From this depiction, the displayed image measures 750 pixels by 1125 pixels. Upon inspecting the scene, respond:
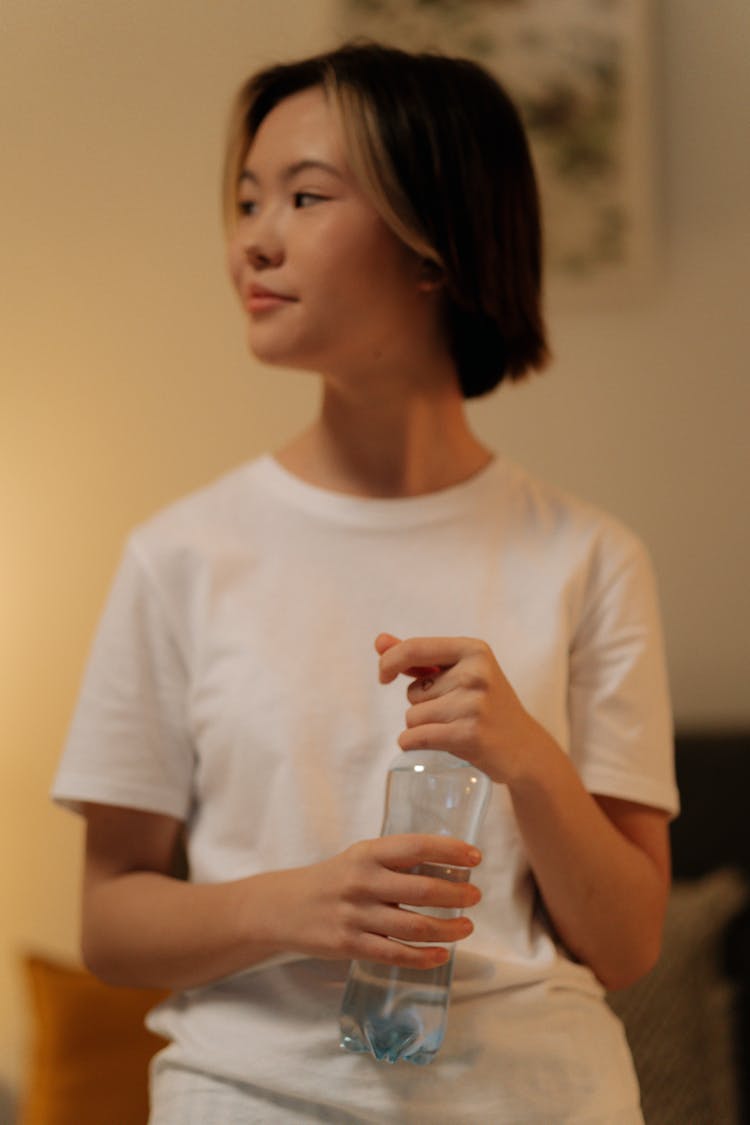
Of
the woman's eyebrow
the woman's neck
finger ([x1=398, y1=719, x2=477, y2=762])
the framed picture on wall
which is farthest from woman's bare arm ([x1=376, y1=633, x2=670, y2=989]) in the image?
the framed picture on wall

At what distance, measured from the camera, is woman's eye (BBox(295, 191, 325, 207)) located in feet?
2.61

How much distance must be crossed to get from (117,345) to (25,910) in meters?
0.59

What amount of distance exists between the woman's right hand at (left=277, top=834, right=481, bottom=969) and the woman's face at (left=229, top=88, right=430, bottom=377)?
310mm

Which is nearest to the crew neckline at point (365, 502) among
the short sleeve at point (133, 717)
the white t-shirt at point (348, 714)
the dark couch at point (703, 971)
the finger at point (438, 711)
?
the white t-shirt at point (348, 714)

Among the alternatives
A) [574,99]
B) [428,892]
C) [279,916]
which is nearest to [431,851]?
[428,892]

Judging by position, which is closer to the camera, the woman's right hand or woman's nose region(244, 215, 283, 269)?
the woman's right hand

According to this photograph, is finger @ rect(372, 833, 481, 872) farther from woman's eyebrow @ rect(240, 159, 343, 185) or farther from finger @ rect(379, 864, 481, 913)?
woman's eyebrow @ rect(240, 159, 343, 185)

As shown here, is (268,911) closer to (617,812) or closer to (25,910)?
(617,812)

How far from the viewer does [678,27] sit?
51.6 inches

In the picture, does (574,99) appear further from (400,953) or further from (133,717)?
(400,953)

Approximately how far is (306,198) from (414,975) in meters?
0.46

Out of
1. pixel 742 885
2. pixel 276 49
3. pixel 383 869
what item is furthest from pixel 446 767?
pixel 276 49

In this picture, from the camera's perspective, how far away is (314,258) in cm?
78

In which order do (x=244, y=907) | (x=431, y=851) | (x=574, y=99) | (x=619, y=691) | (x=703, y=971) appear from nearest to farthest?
1. (x=431, y=851)
2. (x=244, y=907)
3. (x=619, y=691)
4. (x=703, y=971)
5. (x=574, y=99)
